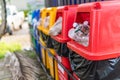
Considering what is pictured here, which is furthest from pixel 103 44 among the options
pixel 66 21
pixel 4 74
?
pixel 4 74

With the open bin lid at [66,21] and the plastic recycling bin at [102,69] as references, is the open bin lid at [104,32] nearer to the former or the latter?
the plastic recycling bin at [102,69]

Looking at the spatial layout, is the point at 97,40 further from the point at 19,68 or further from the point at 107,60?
the point at 19,68

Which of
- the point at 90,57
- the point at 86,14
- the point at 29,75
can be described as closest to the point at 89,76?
the point at 90,57

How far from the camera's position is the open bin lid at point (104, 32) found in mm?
1491

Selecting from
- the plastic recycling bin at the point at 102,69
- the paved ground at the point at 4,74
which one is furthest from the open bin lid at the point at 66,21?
the paved ground at the point at 4,74

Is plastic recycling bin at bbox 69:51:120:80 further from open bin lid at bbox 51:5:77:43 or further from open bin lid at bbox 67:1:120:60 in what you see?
open bin lid at bbox 51:5:77:43

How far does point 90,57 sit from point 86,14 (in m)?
0.50

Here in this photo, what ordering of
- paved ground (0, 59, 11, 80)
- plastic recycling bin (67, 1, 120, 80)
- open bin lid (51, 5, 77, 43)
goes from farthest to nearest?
1. paved ground (0, 59, 11, 80)
2. open bin lid (51, 5, 77, 43)
3. plastic recycling bin (67, 1, 120, 80)

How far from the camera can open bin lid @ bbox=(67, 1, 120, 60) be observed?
58.7 inches

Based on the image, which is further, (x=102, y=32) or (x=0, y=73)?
(x=0, y=73)

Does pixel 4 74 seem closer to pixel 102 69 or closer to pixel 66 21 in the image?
pixel 66 21

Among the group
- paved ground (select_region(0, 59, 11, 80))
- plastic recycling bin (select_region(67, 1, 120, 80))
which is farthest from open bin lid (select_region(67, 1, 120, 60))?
paved ground (select_region(0, 59, 11, 80))

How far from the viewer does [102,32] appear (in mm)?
1501

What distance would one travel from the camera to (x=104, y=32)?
1.51 m
